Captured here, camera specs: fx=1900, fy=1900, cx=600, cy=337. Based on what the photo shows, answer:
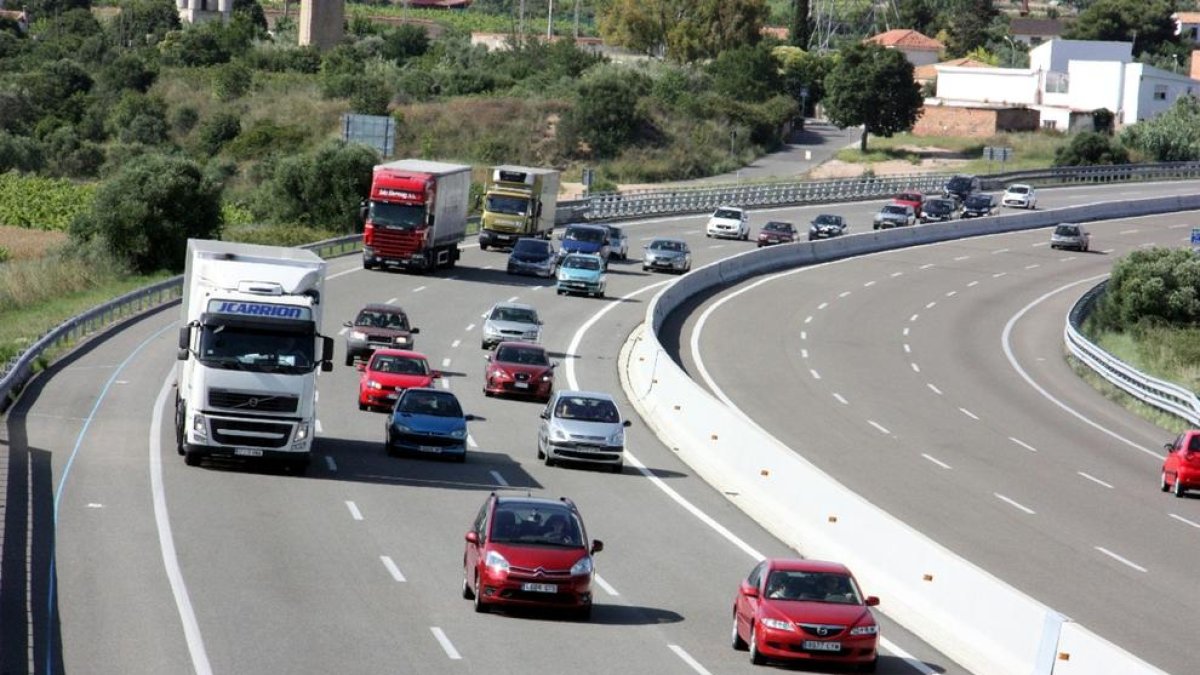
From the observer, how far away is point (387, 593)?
22.2m

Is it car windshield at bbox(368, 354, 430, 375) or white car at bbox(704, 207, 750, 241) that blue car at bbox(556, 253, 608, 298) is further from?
car windshield at bbox(368, 354, 430, 375)

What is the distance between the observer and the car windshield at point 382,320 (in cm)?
4603

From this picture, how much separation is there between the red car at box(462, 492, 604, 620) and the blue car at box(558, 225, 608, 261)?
157 ft

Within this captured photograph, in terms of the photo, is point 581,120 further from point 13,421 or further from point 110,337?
point 13,421

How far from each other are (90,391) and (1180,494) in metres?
22.2

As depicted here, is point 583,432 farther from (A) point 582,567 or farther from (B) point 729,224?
(B) point 729,224

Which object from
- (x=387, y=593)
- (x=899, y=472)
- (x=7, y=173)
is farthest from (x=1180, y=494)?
(x=7, y=173)

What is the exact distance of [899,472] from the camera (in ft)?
123

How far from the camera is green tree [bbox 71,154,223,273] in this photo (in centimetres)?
6944

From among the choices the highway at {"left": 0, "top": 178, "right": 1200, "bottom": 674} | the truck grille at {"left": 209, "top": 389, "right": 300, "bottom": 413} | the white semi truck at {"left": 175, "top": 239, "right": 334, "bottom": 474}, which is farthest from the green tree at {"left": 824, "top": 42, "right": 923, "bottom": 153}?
the truck grille at {"left": 209, "top": 389, "right": 300, "bottom": 413}

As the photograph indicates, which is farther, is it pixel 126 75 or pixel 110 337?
pixel 126 75

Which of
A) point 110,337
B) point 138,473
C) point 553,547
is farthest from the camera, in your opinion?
point 110,337

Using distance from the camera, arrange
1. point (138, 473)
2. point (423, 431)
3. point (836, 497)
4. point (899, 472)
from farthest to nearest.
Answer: point (899, 472) < point (423, 431) < point (138, 473) < point (836, 497)

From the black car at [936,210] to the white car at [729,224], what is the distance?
14409 millimetres
